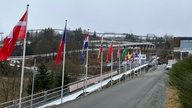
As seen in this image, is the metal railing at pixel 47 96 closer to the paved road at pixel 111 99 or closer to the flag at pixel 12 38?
the paved road at pixel 111 99

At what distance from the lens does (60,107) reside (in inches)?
844

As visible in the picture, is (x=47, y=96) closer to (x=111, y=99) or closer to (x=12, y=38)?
(x=111, y=99)

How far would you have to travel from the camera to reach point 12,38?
14172 mm

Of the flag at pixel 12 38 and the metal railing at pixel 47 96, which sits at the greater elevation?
the flag at pixel 12 38

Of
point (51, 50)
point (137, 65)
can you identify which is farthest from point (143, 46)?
point (137, 65)

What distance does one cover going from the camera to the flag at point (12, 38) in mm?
13836

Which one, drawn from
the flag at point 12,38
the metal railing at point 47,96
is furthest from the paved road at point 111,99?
the flag at point 12,38

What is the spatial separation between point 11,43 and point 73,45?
313ft

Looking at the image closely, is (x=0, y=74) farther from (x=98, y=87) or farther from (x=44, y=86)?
(x=98, y=87)

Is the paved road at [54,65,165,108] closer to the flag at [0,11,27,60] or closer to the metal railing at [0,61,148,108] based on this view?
the metal railing at [0,61,148,108]

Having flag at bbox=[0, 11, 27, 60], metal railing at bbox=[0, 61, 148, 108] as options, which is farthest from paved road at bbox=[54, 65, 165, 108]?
flag at bbox=[0, 11, 27, 60]

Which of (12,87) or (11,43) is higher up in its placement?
(11,43)

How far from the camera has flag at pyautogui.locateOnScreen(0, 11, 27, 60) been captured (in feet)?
45.4

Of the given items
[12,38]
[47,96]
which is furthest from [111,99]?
[12,38]
